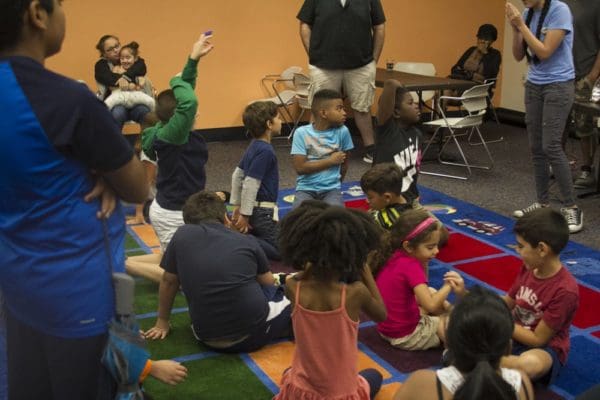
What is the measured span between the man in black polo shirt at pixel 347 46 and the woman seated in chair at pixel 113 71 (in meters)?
1.61

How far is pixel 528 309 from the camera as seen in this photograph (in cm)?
296

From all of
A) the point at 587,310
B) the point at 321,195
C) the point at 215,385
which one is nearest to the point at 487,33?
the point at 321,195

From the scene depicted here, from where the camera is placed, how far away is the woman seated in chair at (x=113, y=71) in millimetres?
6656

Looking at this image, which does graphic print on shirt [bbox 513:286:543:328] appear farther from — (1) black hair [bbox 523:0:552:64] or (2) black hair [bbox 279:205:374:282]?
(1) black hair [bbox 523:0:552:64]

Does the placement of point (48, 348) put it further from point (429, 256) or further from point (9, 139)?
point (429, 256)

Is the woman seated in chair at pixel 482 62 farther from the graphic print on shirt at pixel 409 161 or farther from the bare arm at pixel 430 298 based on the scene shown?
the bare arm at pixel 430 298

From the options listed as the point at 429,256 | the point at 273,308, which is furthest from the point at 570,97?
the point at 273,308

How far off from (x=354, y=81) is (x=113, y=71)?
2.24 m

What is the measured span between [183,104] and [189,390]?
1.24 metres

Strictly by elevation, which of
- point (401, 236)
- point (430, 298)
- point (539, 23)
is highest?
point (539, 23)

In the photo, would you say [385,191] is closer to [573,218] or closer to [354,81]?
[573,218]

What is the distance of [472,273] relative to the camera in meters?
4.15

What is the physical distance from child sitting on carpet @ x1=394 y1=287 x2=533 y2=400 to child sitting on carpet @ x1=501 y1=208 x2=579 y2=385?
108 cm

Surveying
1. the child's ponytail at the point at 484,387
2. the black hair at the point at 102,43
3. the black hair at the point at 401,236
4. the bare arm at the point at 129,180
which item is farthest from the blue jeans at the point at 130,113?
the child's ponytail at the point at 484,387
